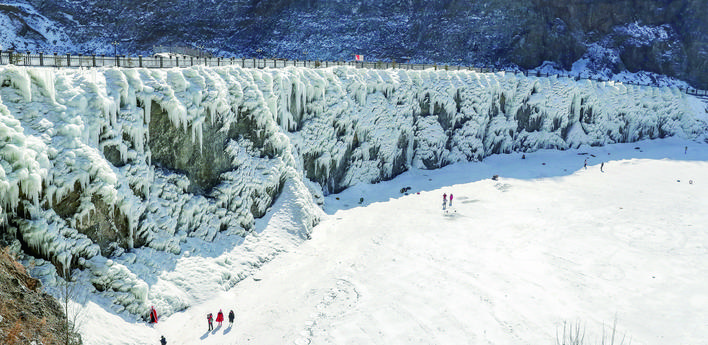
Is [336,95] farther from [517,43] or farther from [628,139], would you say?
[517,43]

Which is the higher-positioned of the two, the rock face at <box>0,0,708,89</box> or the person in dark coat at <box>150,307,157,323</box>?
the rock face at <box>0,0,708,89</box>

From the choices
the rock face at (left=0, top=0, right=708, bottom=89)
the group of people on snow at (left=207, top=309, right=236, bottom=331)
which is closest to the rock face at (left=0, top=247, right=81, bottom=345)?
the group of people on snow at (left=207, top=309, right=236, bottom=331)

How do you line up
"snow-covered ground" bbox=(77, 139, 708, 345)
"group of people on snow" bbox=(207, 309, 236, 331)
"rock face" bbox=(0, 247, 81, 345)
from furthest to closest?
"group of people on snow" bbox=(207, 309, 236, 331), "snow-covered ground" bbox=(77, 139, 708, 345), "rock face" bbox=(0, 247, 81, 345)

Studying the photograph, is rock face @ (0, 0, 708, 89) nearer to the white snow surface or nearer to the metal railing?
the white snow surface

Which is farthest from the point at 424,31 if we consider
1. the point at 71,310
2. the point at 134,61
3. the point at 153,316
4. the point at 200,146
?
the point at 71,310

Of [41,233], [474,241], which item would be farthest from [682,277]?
[41,233]

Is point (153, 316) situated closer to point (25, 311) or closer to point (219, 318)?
point (219, 318)

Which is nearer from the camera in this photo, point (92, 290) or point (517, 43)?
point (92, 290)
